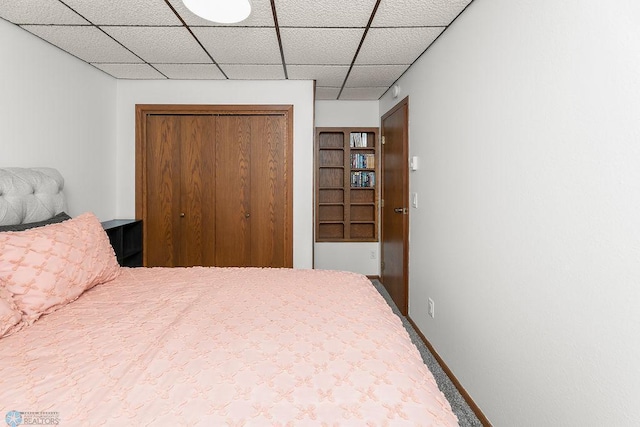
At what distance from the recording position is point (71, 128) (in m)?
2.92

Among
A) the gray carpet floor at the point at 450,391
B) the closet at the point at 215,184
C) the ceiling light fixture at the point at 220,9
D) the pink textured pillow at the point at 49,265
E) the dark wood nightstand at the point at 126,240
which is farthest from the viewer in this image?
the closet at the point at 215,184

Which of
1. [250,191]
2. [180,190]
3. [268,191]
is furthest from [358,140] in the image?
[180,190]

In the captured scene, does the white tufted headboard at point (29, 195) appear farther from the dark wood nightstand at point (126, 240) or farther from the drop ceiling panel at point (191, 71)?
the drop ceiling panel at point (191, 71)

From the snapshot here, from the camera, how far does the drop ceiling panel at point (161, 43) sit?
2.47 meters

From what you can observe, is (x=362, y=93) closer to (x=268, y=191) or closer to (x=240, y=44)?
(x=268, y=191)

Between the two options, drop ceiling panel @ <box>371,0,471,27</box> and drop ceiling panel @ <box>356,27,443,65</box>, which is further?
drop ceiling panel @ <box>356,27,443,65</box>

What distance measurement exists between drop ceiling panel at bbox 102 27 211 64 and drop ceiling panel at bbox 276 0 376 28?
2.59 ft

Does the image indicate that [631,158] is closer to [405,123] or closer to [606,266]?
[606,266]

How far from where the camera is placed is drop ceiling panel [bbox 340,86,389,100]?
13.1ft

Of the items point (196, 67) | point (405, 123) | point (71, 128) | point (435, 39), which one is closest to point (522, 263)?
point (435, 39)

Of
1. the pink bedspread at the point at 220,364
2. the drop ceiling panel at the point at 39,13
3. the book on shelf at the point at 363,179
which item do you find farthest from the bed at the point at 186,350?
the book on shelf at the point at 363,179

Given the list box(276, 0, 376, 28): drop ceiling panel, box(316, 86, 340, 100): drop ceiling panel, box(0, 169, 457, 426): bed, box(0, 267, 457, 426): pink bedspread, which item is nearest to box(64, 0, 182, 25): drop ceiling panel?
box(276, 0, 376, 28): drop ceiling panel

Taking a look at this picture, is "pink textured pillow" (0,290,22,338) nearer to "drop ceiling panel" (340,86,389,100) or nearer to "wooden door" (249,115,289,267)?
"wooden door" (249,115,289,267)

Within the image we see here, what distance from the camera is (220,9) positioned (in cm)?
187
